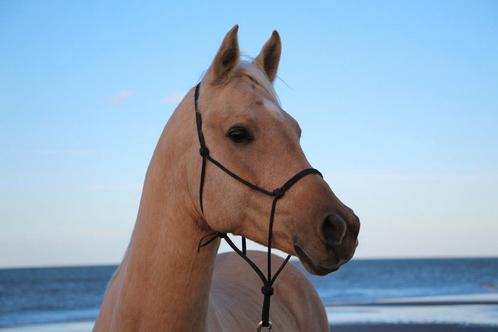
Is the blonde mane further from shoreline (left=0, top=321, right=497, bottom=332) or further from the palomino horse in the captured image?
shoreline (left=0, top=321, right=497, bottom=332)

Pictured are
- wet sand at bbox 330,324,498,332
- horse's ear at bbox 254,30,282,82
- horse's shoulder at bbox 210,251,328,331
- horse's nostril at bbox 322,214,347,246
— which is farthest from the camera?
wet sand at bbox 330,324,498,332

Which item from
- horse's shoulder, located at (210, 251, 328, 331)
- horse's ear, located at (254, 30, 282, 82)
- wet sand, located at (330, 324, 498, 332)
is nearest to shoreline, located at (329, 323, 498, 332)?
wet sand, located at (330, 324, 498, 332)

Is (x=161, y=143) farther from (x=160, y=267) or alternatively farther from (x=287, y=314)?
(x=287, y=314)

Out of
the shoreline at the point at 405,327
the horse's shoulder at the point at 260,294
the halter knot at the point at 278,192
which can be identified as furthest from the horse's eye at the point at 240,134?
the shoreline at the point at 405,327

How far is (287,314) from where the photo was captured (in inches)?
173

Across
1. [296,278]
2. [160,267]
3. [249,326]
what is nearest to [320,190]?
[160,267]

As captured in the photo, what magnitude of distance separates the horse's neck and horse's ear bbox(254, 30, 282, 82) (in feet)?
2.34

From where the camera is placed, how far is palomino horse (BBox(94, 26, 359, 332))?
7.67 feet

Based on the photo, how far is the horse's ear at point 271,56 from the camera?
3.03m

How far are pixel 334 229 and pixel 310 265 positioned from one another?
0.56ft

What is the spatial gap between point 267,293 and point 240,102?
0.84 meters

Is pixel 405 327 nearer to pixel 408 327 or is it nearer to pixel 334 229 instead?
pixel 408 327

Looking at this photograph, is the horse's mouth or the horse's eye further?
the horse's eye

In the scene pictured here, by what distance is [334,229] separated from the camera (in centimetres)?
227
